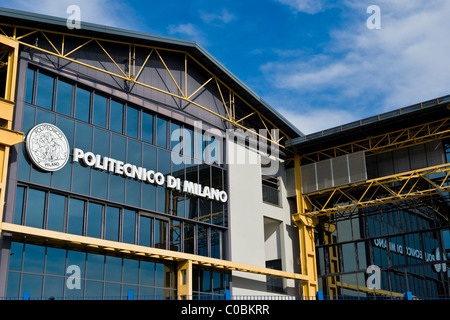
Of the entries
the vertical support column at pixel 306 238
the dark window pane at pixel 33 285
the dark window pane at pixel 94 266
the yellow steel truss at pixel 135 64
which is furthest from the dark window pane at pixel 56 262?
the vertical support column at pixel 306 238

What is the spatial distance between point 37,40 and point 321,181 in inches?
818

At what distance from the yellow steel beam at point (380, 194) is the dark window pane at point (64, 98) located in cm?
1851

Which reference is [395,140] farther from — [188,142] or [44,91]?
[44,91]

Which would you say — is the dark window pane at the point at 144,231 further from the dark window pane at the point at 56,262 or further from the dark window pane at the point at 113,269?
the dark window pane at the point at 56,262

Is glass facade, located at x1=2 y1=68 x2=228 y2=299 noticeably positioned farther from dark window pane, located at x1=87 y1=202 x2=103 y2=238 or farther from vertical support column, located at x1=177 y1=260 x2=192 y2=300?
vertical support column, located at x1=177 y1=260 x2=192 y2=300

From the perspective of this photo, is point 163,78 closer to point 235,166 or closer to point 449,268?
point 235,166

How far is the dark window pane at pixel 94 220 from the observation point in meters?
27.8

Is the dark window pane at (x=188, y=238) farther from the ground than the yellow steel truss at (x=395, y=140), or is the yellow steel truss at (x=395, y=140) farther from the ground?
the yellow steel truss at (x=395, y=140)

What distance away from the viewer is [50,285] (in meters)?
25.3

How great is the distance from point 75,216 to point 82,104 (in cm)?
582

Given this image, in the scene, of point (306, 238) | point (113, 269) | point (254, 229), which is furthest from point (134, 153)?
point (306, 238)

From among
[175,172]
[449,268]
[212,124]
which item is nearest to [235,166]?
[212,124]

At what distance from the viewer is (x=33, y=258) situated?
25219 mm

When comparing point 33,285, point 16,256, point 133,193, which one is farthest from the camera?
point 133,193
